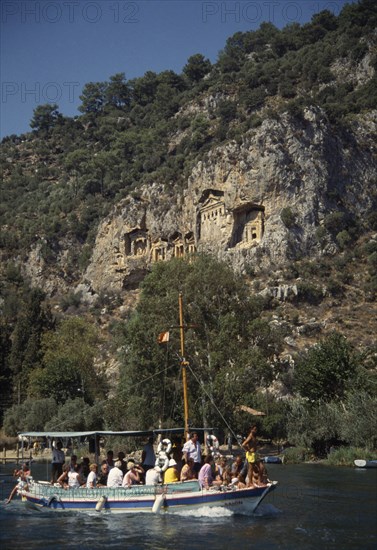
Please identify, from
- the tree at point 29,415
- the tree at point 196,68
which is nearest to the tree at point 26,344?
the tree at point 29,415

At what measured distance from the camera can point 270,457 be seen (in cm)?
5234

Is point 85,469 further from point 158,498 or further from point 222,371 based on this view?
point 222,371

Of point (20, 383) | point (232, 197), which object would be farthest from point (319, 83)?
point (20, 383)

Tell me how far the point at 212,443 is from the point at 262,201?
215 ft

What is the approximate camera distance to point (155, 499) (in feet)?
92.7

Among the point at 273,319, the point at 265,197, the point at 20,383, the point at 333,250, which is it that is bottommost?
the point at 20,383

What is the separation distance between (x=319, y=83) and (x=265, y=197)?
38.6m

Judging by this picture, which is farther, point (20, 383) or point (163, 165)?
point (163, 165)

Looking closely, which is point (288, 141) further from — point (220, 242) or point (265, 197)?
point (220, 242)

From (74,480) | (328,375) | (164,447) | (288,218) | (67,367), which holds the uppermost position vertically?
(288,218)

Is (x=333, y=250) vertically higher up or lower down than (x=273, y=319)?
higher up

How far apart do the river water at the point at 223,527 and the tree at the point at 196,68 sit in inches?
5813

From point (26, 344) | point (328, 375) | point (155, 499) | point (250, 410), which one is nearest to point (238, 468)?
point (155, 499)

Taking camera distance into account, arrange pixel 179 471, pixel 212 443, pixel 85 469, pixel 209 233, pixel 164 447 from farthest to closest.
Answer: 1. pixel 209 233
2. pixel 212 443
3. pixel 85 469
4. pixel 179 471
5. pixel 164 447
